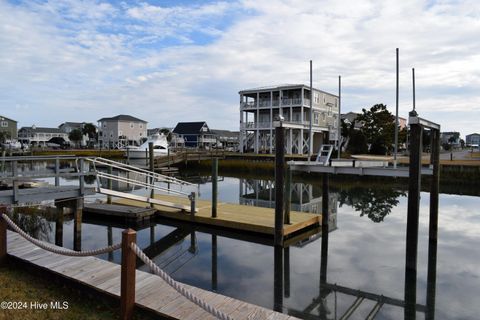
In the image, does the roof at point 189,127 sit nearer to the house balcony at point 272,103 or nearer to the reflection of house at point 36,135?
the reflection of house at point 36,135

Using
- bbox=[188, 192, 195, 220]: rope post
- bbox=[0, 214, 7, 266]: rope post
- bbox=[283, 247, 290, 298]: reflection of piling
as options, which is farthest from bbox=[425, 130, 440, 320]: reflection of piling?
bbox=[0, 214, 7, 266]: rope post

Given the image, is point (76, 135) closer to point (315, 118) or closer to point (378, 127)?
point (315, 118)

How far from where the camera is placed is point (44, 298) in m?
5.90

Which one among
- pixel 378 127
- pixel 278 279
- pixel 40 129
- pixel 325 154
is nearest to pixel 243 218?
pixel 325 154

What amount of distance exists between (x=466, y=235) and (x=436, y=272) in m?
5.30

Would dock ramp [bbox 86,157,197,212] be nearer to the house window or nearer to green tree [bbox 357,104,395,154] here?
the house window

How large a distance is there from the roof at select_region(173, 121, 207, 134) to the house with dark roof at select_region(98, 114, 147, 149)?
13.1 metres

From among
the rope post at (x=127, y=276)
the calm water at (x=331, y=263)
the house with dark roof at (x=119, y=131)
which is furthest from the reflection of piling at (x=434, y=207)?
the house with dark roof at (x=119, y=131)

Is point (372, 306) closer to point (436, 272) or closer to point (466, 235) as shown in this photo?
point (436, 272)

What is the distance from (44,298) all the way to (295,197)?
20297 millimetres

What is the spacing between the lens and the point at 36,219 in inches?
509

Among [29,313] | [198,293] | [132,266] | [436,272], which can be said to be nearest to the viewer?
[132,266]

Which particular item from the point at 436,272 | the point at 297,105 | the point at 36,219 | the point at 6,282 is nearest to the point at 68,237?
the point at 36,219

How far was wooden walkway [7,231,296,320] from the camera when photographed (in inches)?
210
